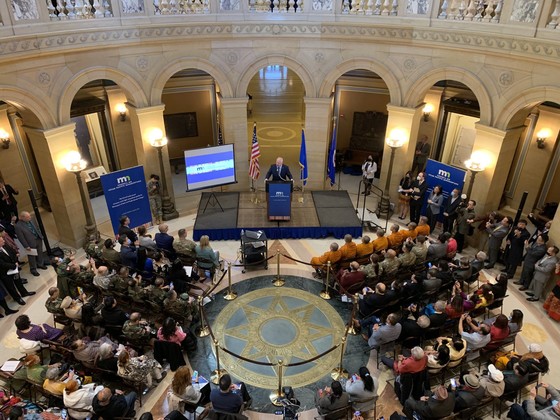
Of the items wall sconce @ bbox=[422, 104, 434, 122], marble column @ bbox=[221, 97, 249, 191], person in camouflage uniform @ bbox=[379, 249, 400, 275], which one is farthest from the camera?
wall sconce @ bbox=[422, 104, 434, 122]

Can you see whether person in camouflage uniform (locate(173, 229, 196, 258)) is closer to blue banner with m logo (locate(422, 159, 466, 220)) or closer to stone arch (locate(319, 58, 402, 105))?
stone arch (locate(319, 58, 402, 105))

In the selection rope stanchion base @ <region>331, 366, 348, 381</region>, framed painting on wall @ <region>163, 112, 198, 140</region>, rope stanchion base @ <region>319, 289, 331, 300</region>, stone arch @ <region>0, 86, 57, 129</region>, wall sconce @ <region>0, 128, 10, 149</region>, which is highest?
stone arch @ <region>0, 86, 57, 129</region>

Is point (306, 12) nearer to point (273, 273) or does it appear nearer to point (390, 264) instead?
point (273, 273)

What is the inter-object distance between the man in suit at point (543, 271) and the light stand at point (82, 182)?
10.9 metres

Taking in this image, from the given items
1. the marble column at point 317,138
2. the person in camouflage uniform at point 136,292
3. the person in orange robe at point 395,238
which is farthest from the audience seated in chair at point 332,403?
the marble column at point 317,138

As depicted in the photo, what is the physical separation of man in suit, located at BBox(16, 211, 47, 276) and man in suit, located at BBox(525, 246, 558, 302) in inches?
462

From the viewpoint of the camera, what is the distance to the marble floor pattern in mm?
7484

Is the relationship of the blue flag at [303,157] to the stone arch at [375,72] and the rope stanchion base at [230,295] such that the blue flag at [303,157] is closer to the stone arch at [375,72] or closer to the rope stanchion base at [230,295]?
the stone arch at [375,72]

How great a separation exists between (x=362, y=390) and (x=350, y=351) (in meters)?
1.83

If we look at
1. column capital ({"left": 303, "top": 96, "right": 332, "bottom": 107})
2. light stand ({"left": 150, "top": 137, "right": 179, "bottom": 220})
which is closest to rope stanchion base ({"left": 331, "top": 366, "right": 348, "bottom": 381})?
light stand ({"left": 150, "top": 137, "right": 179, "bottom": 220})

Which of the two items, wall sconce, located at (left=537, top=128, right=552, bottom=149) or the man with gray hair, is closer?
the man with gray hair

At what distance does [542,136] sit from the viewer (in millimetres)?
12977

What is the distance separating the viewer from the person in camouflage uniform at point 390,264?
9055 millimetres

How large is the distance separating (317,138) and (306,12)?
3.73 m
